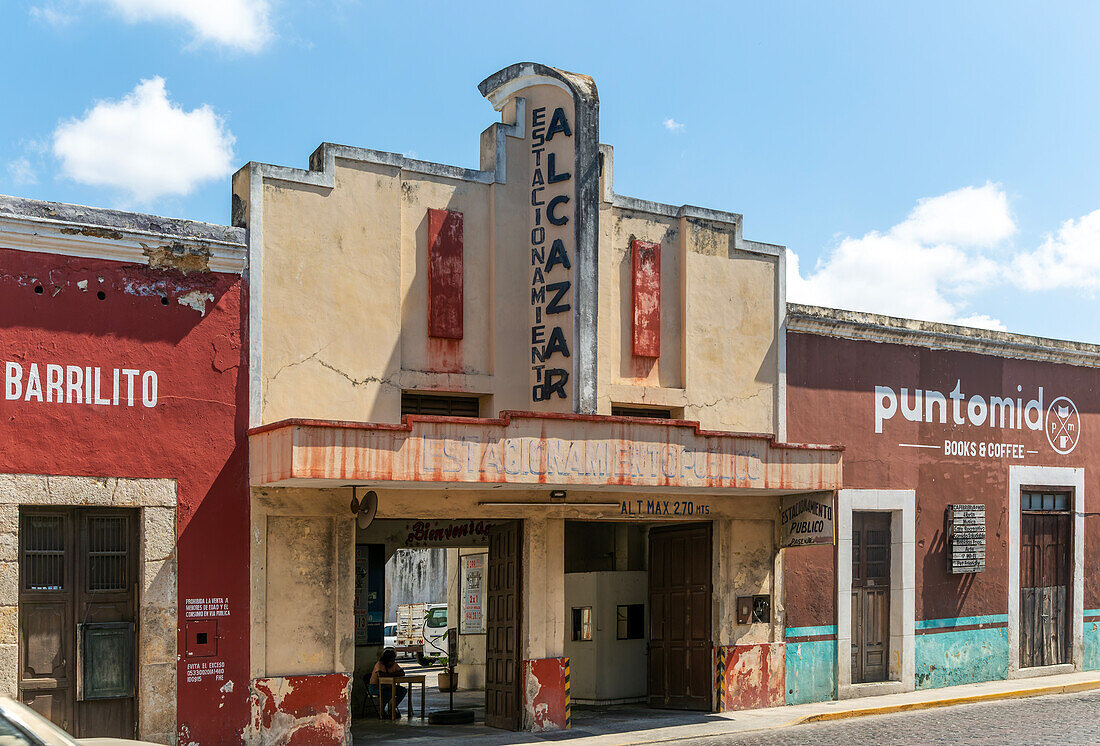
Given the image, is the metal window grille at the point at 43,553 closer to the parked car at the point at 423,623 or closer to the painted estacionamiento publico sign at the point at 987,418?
the painted estacionamiento publico sign at the point at 987,418

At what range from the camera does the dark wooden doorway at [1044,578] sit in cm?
2002

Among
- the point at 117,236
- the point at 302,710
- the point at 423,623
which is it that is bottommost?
the point at 423,623

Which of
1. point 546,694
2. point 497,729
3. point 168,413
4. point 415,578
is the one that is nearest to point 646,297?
point 546,694

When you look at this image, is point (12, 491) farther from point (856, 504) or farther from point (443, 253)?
point (856, 504)

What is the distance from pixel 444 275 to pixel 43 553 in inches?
228

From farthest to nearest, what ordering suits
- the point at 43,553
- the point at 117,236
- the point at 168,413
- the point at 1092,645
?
the point at 1092,645 < the point at 168,413 < the point at 117,236 < the point at 43,553

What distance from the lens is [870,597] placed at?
60.4ft

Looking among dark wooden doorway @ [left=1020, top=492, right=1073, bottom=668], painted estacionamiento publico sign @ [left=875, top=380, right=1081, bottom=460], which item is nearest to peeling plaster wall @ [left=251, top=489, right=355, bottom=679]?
Answer: painted estacionamiento publico sign @ [left=875, top=380, right=1081, bottom=460]

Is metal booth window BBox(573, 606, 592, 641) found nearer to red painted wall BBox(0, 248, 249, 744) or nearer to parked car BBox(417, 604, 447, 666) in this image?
red painted wall BBox(0, 248, 249, 744)

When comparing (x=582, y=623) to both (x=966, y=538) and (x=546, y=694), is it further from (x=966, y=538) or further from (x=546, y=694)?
(x=966, y=538)

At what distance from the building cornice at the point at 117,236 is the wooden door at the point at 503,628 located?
212 inches

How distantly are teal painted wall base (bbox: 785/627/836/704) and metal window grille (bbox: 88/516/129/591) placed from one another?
9.61m

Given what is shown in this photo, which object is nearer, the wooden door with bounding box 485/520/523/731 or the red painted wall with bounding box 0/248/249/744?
the red painted wall with bounding box 0/248/249/744

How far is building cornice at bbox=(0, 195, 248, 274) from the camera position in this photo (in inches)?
491
